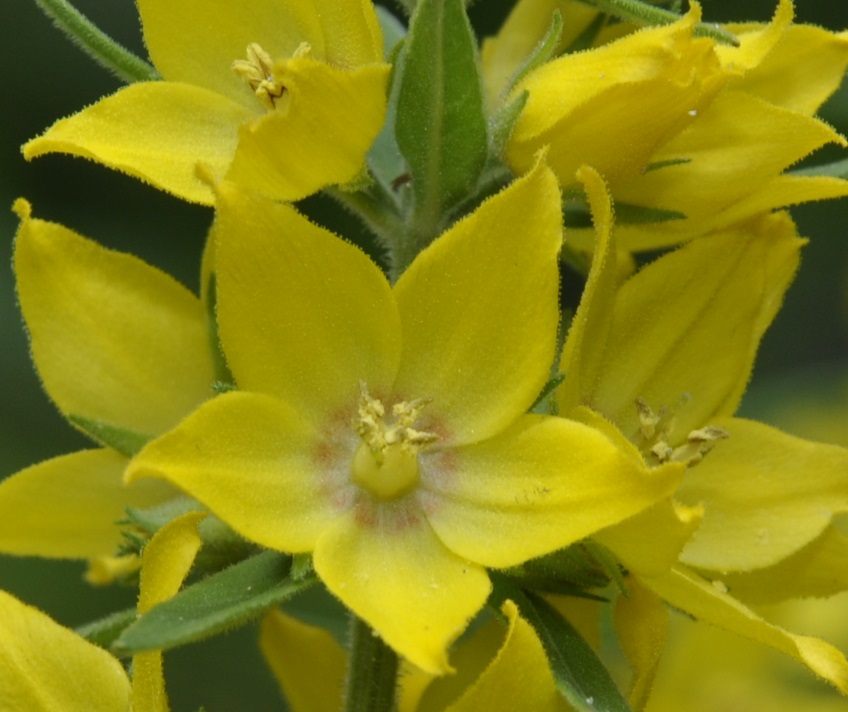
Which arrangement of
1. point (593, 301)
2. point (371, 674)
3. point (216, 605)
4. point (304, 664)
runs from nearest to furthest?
point (216, 605) < point (593, 301) < point (371, 674) < point (304, 664)

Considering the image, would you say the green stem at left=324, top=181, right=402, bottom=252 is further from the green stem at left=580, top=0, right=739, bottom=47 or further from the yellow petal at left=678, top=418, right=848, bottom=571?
the yellow petal at left=678, top=418, right=848, bottom=571

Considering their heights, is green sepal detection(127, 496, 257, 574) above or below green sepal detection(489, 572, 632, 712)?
above

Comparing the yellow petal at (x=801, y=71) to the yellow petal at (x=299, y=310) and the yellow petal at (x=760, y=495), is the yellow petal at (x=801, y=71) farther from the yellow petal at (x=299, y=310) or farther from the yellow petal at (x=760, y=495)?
the yellow petal at (x=299, y=310)

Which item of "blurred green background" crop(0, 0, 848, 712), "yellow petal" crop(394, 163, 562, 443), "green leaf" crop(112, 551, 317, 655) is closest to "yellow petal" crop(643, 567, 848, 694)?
"yellow petal" crop(394, 163, 562, 443)

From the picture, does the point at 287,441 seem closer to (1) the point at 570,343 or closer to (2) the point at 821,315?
(1) the point at 570,343

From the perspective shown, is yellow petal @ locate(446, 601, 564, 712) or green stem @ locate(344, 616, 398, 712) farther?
green stem @ locate(344, 616, 398, 712)

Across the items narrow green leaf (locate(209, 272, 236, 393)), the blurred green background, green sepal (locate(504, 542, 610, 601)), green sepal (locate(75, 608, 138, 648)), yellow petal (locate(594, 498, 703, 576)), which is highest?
narrow green leaf (locate(209, 272, 236, 393))

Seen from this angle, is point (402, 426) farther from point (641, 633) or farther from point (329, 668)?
point (329, 668)

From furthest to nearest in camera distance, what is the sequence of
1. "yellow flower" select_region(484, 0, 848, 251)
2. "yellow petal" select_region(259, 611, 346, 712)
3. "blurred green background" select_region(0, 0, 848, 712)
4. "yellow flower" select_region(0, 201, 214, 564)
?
"blurred green background" select_region(0, 0, 848, 712), "yellow petal" select_region(259, 611, 346, 712), "yellow flower" select_region(0, 201, 214, 564), "yellow flower" select_region(484, 0, 848, 251)

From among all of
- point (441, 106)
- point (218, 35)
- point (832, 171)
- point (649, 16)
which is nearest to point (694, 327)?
point (832, 171)
